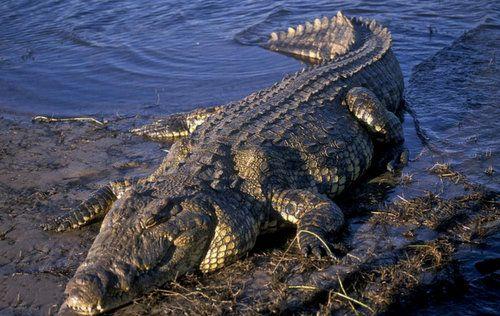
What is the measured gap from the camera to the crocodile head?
3664 millimetres

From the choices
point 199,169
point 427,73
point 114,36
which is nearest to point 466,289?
point 199,169

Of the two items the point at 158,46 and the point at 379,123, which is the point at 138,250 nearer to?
the point at 379,123

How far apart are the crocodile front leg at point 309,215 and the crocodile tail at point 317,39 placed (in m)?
4.04

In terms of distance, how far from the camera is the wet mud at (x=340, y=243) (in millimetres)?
3924

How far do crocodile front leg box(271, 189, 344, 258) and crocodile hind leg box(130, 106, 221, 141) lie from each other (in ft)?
8.13

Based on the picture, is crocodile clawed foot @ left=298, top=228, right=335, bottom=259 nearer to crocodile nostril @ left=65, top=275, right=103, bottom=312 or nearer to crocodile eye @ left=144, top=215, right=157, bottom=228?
crocodile eye @ left=144, top=215, right=157, bottom=228

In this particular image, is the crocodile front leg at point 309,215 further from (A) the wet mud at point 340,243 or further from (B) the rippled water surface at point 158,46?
Result: (B) the rippled water surface at point 158,46

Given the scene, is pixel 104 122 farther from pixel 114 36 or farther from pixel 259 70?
pixel 114 36

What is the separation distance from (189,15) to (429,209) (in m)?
8.70

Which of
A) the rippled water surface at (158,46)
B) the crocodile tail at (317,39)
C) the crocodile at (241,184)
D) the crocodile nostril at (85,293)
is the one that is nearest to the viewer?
the crocodile nostril at (85,293)

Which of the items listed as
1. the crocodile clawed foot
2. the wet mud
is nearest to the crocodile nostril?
the wet mud

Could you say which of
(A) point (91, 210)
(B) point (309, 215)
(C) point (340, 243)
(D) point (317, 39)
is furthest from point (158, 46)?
(C) point (340, 243)

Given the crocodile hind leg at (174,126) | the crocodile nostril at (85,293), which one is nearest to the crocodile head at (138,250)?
the crocodile nostril at (85,293)

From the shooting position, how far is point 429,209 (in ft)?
15.9
